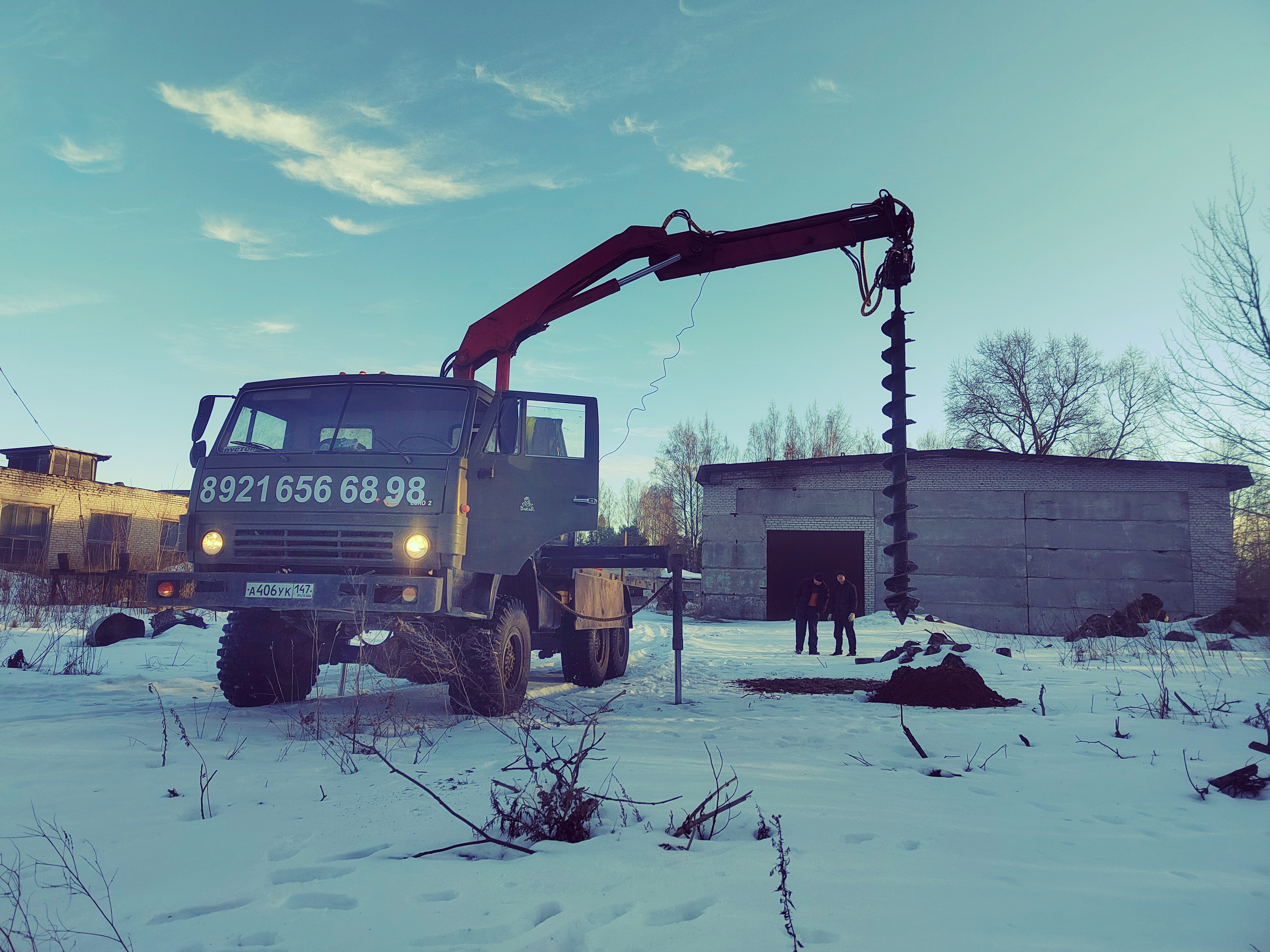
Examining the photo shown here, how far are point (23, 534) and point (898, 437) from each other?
30.6 meters

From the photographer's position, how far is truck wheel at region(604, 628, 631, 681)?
957cm

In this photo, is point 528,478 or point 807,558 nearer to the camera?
point 528,478

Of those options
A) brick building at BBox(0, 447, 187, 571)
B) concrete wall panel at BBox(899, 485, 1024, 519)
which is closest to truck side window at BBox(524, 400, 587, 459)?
concrete wall panel at BBox(899, 485, 1024, 519)

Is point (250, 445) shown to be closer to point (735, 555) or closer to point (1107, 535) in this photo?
point (735, 555)

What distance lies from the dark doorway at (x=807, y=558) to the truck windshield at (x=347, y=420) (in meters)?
15.5

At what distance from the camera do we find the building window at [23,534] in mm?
24672

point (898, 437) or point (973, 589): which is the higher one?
point (898, 437)

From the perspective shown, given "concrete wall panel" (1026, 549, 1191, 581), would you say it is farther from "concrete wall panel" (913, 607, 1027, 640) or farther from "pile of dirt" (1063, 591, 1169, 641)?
"concrete wall panel" (913, 607, 1027, 640)

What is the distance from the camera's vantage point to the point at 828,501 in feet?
65.4

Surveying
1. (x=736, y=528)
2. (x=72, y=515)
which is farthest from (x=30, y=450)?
(x=736, y=528)

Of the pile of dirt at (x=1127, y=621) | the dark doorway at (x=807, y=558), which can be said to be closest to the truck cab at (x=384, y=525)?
the pile of dirt at (x=1127, y=621)

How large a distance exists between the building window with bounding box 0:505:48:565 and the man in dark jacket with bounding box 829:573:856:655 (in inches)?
1040

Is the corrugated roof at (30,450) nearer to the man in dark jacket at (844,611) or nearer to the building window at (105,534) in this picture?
the building window at (105,534)

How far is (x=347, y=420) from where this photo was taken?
604 cm
